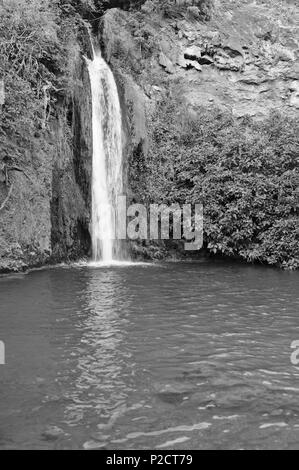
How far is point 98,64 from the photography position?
54.7 feet

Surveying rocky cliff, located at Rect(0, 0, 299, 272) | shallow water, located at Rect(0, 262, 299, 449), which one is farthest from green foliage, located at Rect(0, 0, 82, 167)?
shallow water, located at Rect(0, 262, 299, 449)

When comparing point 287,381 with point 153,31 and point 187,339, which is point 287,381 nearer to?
point 187,339

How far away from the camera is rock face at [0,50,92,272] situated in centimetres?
1231

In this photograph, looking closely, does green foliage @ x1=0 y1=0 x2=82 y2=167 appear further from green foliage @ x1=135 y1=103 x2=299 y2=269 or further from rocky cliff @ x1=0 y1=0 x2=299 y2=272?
green foliage @ x1=135 y1=103 x2=299 y2=269

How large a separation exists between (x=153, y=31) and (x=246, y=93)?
4460 millimetres

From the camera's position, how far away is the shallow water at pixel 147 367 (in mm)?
4133

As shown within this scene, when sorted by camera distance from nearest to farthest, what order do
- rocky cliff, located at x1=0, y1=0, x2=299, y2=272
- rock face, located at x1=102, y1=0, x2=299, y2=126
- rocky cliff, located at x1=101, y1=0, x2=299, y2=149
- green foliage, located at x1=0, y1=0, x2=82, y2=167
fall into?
green foliage, located at x1=0, y1=0, x2=82, y2=167, rocky cliff, located at x1=0, y1=0, x2=299, y2=272, rocky cliff, located at x1=101, y1=0, x2=299, y2=149, rock face, located at x1=102, y1=0, x2=299, y2=126

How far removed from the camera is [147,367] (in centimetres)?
568

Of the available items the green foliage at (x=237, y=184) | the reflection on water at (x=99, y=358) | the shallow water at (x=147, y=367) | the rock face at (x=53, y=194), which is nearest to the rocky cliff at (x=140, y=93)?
the rock face at (x=53, y=194)

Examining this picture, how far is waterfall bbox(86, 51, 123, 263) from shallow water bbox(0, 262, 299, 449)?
14.5 feet

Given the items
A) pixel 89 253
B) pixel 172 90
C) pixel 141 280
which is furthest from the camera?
pixel 172 90

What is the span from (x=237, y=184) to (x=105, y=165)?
4.07 meters

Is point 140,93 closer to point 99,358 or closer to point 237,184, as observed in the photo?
point 237,184

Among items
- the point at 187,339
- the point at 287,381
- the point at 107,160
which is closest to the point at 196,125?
the point at 107,160
